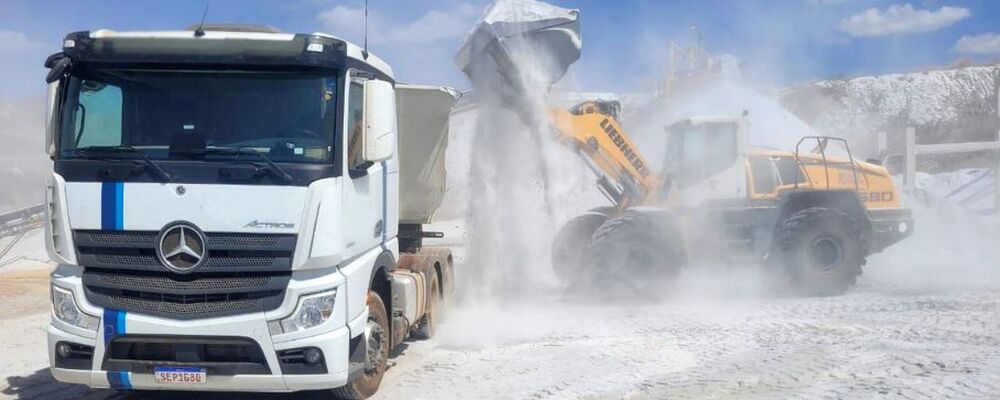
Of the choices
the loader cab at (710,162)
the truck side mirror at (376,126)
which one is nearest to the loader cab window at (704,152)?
the loader cab at (710,162)

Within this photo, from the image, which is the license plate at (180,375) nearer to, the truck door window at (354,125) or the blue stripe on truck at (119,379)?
the blue stripe on truck at (119,379)

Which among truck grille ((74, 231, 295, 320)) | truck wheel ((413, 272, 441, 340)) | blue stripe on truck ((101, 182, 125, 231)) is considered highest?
blue stripe on truck ((101, 182, 125, 231))

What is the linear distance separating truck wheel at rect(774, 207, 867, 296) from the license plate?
27.5ft

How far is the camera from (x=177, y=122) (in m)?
5.65

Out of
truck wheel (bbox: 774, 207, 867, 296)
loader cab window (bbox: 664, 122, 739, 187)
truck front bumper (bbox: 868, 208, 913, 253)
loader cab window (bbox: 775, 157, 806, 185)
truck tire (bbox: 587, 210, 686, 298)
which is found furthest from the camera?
truck front bumper (bbox: 868, 208, 913, 253)

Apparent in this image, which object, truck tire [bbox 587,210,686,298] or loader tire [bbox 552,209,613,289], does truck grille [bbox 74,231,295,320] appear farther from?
loader tire [bbox 552,209,613,289]

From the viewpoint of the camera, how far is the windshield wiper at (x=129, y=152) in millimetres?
5407

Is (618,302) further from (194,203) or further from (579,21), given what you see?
(194,203)

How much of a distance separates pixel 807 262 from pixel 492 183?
448cm

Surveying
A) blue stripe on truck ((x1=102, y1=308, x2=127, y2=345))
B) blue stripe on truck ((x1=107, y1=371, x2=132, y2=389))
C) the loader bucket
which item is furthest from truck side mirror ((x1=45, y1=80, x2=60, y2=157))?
the loader bucket

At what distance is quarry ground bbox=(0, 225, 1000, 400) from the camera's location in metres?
6.82

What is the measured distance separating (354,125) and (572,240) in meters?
6.97

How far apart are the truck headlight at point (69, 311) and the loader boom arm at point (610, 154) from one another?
7303 millimetres

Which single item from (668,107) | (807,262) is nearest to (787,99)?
(668,107)
